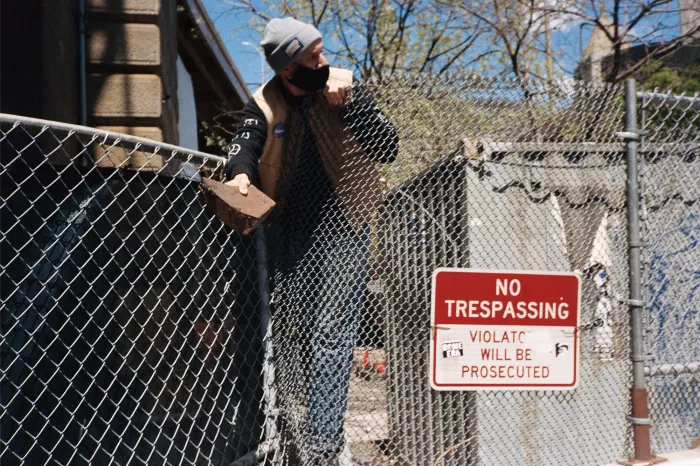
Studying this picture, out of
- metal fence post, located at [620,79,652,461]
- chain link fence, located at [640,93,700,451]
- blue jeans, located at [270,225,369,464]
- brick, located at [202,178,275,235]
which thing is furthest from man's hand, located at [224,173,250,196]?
chain link fence, located at [640,93,700,451]

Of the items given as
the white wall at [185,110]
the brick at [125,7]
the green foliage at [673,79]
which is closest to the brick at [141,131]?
the brick at [125,7]

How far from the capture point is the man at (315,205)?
3141mm

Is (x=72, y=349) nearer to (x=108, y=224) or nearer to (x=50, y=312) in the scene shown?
(x=50, y=312)

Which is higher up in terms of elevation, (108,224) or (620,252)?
(108,224)

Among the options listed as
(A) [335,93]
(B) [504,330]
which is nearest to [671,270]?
(B) [504,330]

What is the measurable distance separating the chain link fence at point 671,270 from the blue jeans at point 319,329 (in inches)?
69.5

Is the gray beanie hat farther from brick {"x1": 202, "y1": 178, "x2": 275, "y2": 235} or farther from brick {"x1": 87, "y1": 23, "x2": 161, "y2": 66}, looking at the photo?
brick {"x1": 87, "y1": 23, "x2": 161, "y2": 66}

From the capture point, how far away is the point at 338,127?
10.7ft

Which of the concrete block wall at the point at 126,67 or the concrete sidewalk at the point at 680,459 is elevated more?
the concrete block wall at the point at 126,67

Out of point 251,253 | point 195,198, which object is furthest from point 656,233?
point 195,198

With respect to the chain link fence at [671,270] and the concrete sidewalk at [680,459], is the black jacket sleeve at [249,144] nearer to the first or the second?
the chain link fence at [671,270]

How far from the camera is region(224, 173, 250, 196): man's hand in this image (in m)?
2.90

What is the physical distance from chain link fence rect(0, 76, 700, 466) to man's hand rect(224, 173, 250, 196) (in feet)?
0.50

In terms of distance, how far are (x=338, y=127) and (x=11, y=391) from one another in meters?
1.72
